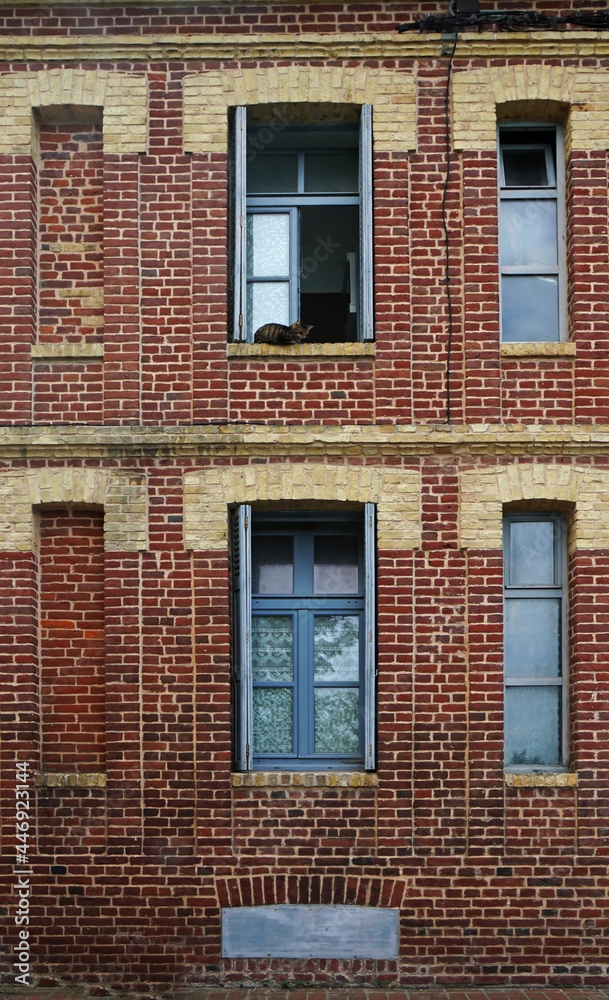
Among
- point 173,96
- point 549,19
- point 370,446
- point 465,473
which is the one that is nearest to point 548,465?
point 465,473

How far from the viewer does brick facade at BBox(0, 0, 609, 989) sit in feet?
30.2

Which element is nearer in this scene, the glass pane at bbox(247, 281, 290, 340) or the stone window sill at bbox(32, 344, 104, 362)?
the stone window sill at bbox(32, 344, 104, 362)

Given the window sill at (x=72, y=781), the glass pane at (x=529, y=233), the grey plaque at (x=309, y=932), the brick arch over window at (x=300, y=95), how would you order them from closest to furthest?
the grey plaque at (x=309, y=932), the window sill at (x=72, y=781), the brick arch over window at (x=300, y=95), the glass pane at (x=529, y=233)

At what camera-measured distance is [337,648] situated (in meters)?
9.78

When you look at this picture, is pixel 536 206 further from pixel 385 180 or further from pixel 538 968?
pixel 538 968

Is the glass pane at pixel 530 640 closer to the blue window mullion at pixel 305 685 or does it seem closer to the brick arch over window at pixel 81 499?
the blue window mullion at pixel 305 685

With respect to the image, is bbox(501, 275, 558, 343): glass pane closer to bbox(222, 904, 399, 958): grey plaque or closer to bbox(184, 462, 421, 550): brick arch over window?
bbox(184, 462, 421, 550): brick arch over window

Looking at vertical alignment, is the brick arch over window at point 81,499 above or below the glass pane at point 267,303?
below

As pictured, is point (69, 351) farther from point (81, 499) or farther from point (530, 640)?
point (530, 640)

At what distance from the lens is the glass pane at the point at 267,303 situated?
10039 millimetres

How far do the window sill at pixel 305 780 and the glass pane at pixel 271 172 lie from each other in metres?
5.00

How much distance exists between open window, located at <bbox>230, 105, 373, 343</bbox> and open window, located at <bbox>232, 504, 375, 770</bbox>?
67.8 inches

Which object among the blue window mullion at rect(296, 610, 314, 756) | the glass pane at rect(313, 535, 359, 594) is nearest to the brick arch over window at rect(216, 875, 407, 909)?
the blue window mullion at rect(296, 610, 314, 756)

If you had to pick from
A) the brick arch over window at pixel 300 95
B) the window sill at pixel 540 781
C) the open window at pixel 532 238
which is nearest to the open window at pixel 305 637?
the window sill at pixel 540 781
